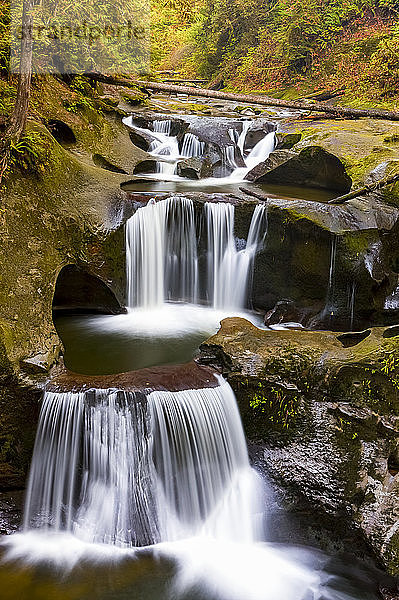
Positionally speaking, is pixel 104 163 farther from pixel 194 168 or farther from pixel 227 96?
pixel 227 96

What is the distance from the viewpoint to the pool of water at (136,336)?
5871 millimetres

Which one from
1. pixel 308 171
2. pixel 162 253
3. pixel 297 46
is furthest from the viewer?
pixel 297 46

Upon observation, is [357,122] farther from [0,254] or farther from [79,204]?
[0,254]

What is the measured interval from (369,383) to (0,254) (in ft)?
13.6

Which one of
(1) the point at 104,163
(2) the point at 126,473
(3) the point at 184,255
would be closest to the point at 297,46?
(1) the point at 104,163

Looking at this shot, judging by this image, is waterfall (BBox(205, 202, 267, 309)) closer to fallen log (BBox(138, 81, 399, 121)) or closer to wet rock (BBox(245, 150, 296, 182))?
wet rock (BBox(245, 150, 296, 182))

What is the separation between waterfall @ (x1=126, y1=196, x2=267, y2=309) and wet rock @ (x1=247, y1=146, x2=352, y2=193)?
287cm

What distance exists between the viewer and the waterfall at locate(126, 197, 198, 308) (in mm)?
7492

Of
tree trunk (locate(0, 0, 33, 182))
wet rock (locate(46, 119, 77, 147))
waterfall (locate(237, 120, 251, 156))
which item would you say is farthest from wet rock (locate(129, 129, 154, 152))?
tree trunk (locate(0, 0, 33, 182))

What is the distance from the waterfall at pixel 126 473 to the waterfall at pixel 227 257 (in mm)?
3484

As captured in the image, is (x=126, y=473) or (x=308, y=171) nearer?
(x=126, y=473)

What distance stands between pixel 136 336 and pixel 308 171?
5.76m

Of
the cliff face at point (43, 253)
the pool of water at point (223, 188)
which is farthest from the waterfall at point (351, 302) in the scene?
the cliff face at point (43, 253)

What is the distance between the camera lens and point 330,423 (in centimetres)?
456
